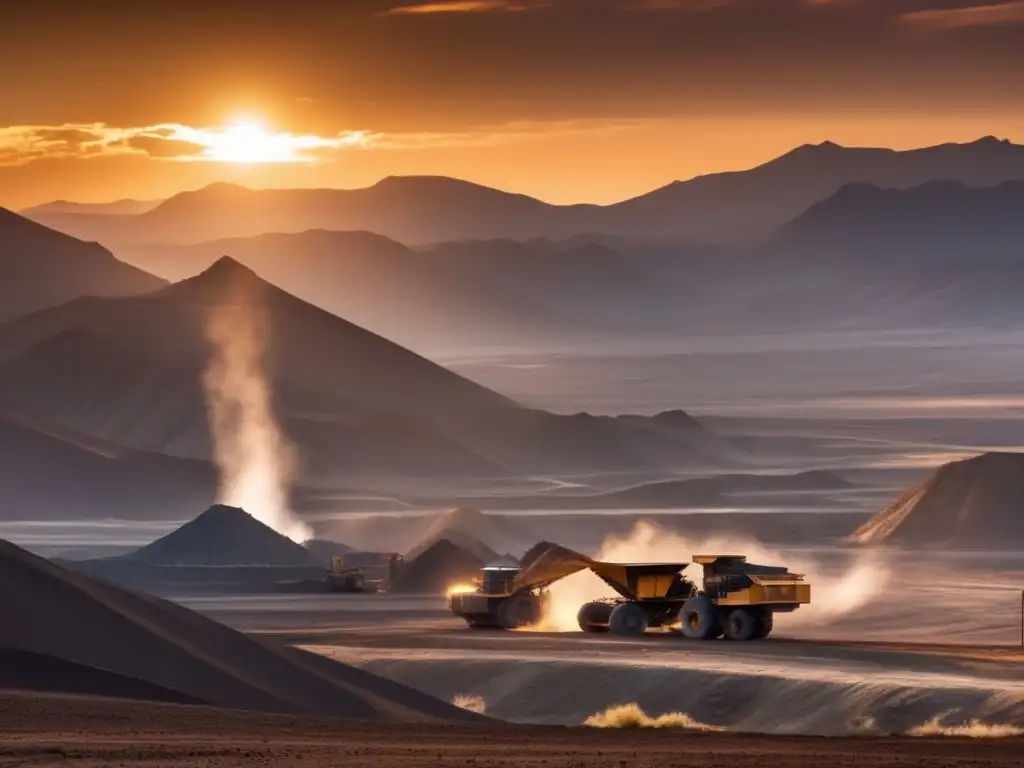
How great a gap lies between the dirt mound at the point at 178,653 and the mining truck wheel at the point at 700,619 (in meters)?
15.3

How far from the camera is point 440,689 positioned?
188ft

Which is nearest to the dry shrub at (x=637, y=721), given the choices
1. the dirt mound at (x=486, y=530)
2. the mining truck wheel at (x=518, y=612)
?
the mining truck wheel at (x=518, y=612)

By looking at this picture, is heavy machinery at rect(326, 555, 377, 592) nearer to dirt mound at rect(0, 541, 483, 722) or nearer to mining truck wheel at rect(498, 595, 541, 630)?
mining truck wheel at rect(498, 595, 541, 630)

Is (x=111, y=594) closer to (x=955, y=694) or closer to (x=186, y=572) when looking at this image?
(x=955, y=694)

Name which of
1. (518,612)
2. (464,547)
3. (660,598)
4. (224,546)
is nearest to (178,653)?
(660,598)

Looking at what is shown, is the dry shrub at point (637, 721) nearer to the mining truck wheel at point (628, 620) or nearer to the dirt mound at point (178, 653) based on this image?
the dirt mound at point (178, 653)

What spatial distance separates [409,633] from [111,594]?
2002 cm

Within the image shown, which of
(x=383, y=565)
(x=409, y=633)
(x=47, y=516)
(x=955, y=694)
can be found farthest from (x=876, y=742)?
(x=47, y=516)

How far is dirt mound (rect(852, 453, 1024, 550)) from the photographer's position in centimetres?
13400

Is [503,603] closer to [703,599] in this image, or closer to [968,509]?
[703,599]

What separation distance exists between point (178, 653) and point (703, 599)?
19989 mm

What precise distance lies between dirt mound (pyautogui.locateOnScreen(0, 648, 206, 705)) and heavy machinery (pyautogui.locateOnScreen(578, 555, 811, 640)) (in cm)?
2252

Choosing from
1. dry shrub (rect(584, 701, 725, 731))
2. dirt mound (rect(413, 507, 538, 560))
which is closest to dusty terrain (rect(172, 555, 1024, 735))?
dry shrub (rect(584, 701, 725, 731))

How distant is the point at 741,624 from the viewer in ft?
210
